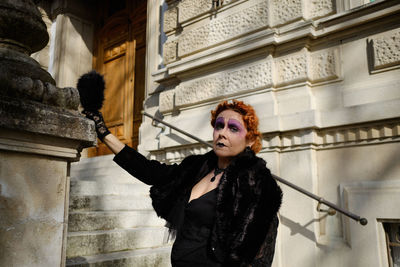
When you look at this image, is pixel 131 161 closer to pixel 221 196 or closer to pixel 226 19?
pixel 221 196

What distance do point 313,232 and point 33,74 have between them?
9.20 feet

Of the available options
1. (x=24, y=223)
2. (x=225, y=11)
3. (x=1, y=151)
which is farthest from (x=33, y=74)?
(x=225, y=11)

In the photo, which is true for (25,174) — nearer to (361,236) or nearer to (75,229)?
(75,229)

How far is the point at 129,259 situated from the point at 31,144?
1689 millimetres

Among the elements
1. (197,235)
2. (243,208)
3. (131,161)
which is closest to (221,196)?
(243,208)

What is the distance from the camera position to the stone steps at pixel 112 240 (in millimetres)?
2883

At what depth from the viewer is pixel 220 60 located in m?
4.42

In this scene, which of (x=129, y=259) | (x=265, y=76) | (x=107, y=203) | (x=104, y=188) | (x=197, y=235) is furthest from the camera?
(x=265, y=76)

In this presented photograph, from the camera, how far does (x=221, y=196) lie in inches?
65.5

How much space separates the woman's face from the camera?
183 centimetres

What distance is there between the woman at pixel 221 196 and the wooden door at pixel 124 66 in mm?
4221

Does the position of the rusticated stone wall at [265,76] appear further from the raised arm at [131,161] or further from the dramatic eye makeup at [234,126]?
the raised arm at [131,161]

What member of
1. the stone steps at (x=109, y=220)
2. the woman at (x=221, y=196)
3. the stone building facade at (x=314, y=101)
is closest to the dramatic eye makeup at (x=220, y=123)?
the woman at (x=221, y=196)

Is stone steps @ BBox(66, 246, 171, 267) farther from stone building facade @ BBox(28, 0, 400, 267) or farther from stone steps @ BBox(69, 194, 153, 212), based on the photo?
stone building facade @ BBox(28, 0, 400, 267)
